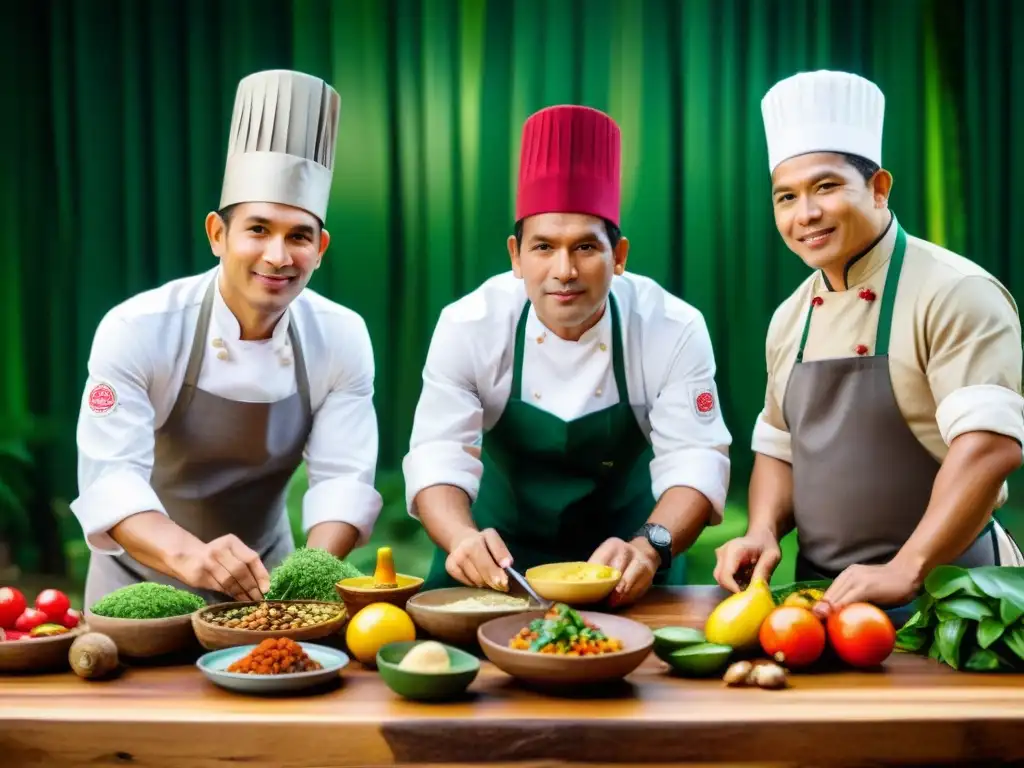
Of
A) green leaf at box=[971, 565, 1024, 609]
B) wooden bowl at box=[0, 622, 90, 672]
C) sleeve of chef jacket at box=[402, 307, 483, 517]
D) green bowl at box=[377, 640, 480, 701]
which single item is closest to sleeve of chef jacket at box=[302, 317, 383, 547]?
sleeve of chef jacket at box=[402, 307, 483, 517]

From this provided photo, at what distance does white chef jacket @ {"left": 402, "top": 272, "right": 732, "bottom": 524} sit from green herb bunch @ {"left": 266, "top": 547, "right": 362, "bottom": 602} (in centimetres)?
54

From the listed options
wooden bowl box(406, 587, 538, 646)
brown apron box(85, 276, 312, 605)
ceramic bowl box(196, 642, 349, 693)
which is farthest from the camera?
brown apron box(85, 276, 312, 605)

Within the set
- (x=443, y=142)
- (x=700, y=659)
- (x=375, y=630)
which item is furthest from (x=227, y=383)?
(x=443, y=142)

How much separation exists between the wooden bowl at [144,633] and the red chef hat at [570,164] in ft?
4.02

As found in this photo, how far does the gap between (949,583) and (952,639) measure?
0.31ft

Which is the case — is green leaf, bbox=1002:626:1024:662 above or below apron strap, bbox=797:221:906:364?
below

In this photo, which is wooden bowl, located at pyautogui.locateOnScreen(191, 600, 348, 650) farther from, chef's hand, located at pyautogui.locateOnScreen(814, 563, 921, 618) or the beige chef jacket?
the beige chef jacket

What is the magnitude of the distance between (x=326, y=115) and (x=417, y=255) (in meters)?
1.98

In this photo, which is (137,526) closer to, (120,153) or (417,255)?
(417,255)

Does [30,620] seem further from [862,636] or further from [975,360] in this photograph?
[975,360]

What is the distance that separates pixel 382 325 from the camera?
4496 mm

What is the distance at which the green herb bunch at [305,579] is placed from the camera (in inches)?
73.0

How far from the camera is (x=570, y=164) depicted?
2.33 m

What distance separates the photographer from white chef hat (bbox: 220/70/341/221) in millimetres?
2355
